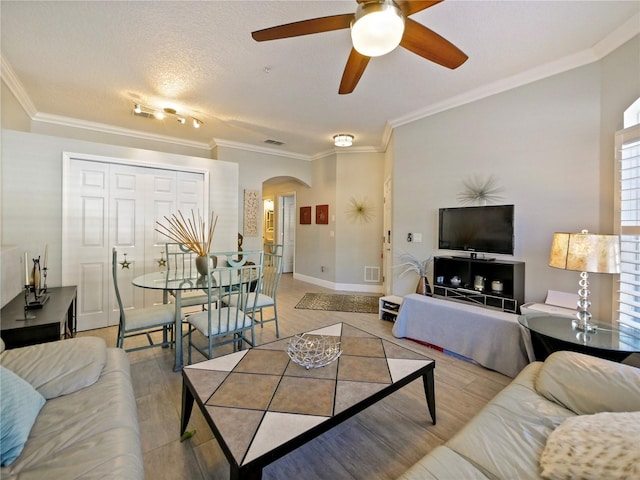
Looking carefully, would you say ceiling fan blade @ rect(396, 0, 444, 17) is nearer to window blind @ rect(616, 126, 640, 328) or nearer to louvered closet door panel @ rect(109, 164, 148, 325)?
window blind @ rect(616, 126, 640, 328)

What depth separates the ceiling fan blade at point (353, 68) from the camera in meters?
1.91

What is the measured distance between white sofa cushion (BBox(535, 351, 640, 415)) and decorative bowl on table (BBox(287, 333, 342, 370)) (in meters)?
1.07

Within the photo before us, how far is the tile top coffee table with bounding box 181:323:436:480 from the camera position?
3.45 ft

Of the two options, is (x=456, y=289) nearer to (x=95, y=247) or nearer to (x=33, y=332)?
(x=33, y=332)

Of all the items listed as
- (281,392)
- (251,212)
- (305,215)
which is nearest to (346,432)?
(281,392)

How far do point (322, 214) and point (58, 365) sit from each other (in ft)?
15.8

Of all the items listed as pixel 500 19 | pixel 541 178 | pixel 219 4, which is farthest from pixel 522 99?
pixel 219 4

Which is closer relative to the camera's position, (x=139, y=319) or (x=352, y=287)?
(x=139, y=319)

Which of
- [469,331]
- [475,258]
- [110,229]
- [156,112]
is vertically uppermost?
[156,112]

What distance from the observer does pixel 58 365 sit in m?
1.44

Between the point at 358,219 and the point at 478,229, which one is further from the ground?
the point at 358,219

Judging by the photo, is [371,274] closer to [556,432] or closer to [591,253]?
[591,253]

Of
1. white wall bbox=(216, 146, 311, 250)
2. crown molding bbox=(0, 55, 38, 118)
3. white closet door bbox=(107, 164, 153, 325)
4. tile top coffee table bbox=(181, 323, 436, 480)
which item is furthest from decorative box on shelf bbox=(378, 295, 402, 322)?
crown molding bbox=(0, 55, 38, 118)

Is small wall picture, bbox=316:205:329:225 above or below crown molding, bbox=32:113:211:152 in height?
below
